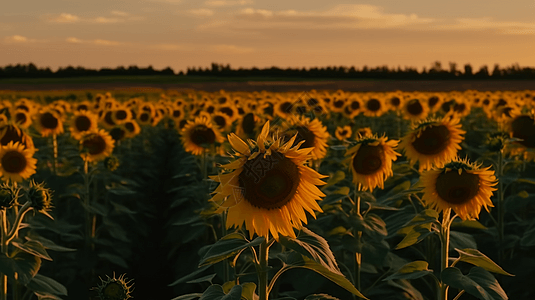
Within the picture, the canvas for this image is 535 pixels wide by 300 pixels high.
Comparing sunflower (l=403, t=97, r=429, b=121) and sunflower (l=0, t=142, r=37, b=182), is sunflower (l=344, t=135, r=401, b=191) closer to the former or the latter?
sunflower (l=0, t=142, r=37, b=182)

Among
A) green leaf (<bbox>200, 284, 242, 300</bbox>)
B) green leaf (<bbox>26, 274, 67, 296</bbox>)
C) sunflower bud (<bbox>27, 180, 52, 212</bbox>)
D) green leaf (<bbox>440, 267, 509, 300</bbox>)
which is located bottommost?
green leaf (<bbox>26, 274, 67, 296</bbox>)

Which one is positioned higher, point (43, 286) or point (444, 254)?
point (444, 254)

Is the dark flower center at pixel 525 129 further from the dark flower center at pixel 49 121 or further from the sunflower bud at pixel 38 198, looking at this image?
the dark flower center at pixel 49 121

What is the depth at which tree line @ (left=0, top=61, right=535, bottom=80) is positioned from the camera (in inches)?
3381

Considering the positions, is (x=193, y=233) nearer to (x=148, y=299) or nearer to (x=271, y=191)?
(x=148, y=299)

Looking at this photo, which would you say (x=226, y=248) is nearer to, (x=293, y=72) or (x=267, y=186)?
(x=267, y=186)

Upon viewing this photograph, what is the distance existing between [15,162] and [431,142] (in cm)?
448

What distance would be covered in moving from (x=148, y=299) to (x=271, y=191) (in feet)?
15.9

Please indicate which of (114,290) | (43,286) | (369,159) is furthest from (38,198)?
(369,159)

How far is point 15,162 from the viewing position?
19.9ft

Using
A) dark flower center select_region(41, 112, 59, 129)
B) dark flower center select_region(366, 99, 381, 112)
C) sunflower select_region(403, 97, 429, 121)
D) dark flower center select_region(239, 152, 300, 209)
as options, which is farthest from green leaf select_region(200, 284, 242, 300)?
dark flower center select_region(366, 99, 381, 112)

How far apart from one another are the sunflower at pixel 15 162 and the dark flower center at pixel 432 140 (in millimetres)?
4171

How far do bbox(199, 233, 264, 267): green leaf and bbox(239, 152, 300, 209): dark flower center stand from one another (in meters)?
0.23

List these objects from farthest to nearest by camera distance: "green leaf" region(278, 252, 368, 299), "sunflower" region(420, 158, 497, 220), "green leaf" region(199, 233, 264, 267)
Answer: "sunflower" region(420, 158, 497, 220)
"green leaf" region(199, 233, 264, 267)
"green leaf" region(278, 252, 368, 299)
